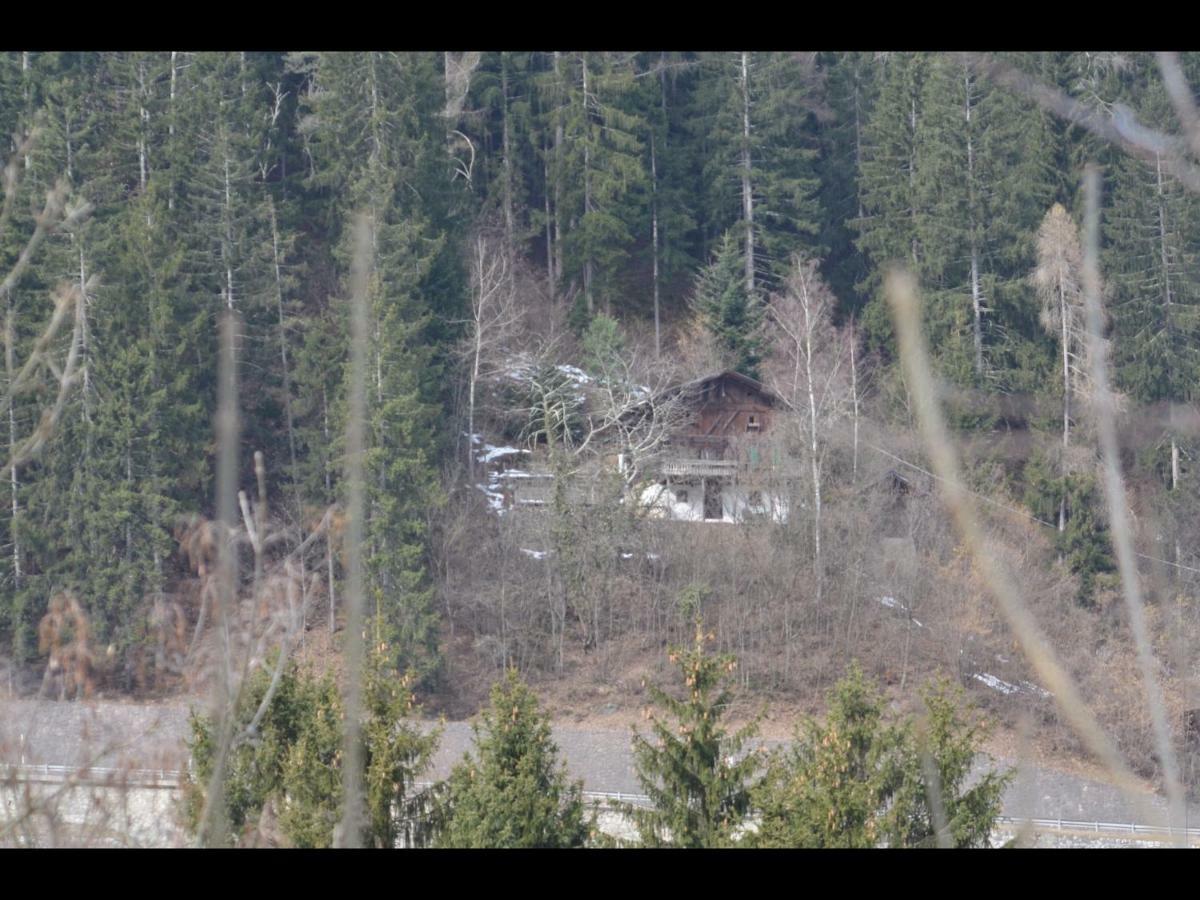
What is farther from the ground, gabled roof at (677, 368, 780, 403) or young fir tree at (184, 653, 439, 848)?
gabled roof at (677, 368, 780, 403)

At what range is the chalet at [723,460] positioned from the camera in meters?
27.3

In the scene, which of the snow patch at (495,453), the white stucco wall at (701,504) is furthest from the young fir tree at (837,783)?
the snow patch at (495,453)

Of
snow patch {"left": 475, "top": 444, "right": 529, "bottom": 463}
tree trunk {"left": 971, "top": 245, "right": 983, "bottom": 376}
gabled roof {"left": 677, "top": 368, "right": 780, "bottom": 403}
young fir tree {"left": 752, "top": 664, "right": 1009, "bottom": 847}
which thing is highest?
tree trunk {"left": 971, "top": 245, "right": 983, "bottom": 376}

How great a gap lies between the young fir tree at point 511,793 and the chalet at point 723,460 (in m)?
15.8

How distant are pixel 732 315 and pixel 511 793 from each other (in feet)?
75.4

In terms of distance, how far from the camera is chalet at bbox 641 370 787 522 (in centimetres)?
2733

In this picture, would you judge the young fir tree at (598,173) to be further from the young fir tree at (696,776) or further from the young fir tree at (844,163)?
the young fir tree at (696,776)

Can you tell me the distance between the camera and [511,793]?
1020cm

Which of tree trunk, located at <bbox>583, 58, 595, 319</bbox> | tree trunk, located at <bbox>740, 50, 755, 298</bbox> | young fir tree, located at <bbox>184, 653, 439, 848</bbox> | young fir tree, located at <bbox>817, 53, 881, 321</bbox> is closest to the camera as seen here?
young fir tree, located at <bbox>184, 653, 439, 848</bbox>

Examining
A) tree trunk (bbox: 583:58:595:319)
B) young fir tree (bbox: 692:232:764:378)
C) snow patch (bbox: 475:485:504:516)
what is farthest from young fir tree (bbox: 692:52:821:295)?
snow patch (bbox: 475:485:504:516)

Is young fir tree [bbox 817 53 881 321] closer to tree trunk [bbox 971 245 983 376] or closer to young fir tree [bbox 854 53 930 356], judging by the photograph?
young fir tree [bbox 854 53 930 356]

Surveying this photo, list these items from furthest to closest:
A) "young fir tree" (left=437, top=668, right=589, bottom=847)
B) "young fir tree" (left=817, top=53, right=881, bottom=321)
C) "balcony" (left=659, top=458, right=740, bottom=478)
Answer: "young fir tree" (left=817, top=53, right=881, bottom=321) → "balcony" (left=659, top=458, right=740, bottom=478) → "young fir tree" (left=437, top=668, right=589, bottom=847)

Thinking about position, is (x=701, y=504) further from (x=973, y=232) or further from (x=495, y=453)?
(x=973, y=232)

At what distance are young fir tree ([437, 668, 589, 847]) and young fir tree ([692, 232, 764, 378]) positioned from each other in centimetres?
2094
